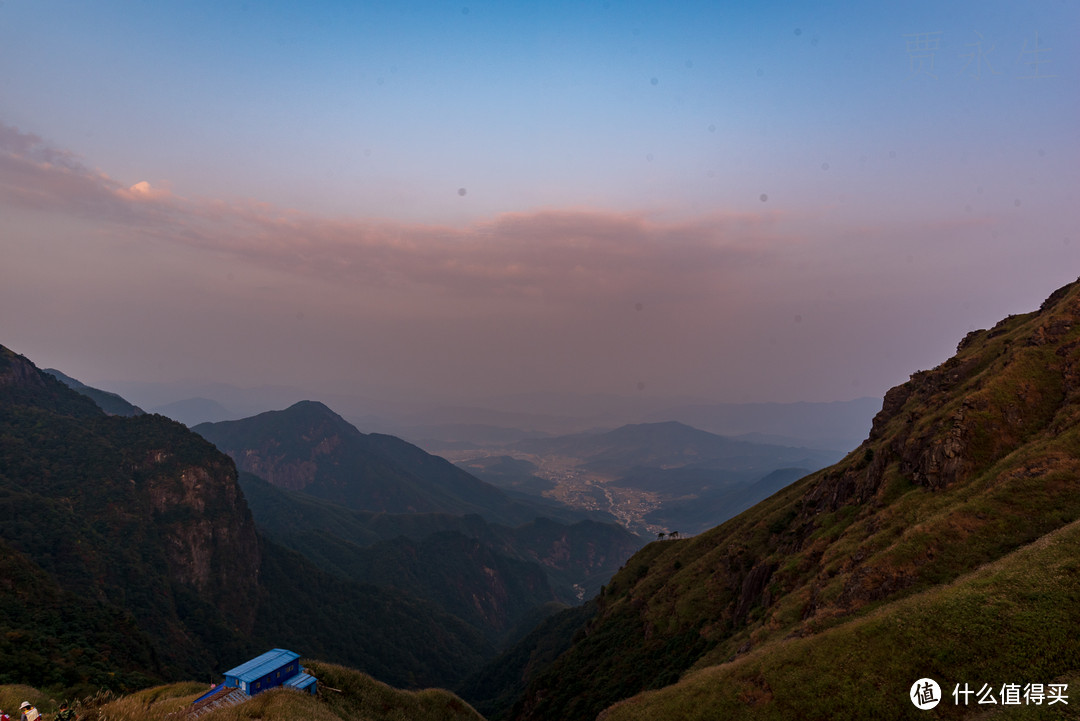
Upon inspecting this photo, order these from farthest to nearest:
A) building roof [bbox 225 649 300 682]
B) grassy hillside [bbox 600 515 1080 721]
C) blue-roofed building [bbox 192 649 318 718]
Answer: building roof [bbox 225 649 300 682] < blue-roofed building [bbox 192 649 318 718] < grassy hillside [bbox 600 515 1080 721]

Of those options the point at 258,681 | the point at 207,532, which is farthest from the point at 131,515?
the point at 258,681

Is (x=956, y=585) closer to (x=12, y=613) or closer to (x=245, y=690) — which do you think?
(x=245, y=690)

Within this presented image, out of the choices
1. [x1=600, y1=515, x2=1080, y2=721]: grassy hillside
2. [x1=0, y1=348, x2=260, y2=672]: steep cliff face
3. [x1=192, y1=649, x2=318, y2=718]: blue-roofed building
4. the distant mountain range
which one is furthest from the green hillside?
[x1=0, y1=348, x2=260, y2=672]: steep cliff face

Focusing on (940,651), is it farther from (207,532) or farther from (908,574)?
(207,532)

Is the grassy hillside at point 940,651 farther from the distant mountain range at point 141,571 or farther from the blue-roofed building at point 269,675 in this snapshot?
the distant mountain range at point 141,571

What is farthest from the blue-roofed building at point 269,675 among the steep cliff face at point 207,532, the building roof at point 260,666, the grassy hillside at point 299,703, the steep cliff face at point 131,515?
the steep cliff face at point 207,532

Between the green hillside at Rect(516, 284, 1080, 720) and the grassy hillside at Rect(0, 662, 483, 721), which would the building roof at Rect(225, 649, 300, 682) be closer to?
the grassy hillside at Rect(0, 662, 483, 721)
